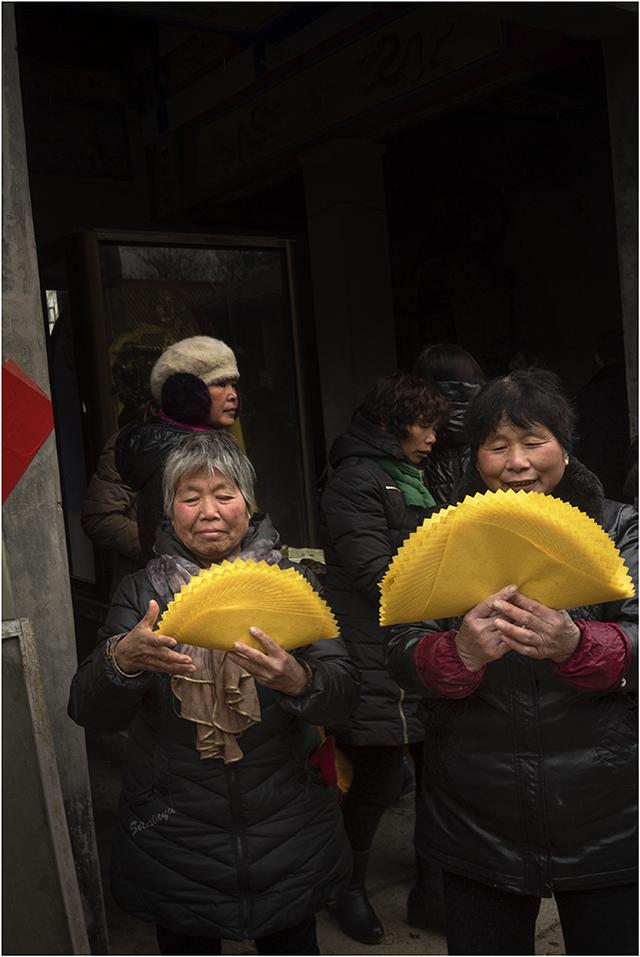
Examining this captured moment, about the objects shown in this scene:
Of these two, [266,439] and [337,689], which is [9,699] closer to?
[337,689]

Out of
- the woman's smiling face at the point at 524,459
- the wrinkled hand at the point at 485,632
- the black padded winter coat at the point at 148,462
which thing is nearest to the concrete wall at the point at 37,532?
the black padded winter coat at the point at 148,462

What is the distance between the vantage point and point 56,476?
3.10m

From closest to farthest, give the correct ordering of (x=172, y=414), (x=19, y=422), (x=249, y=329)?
1. (x=19, y=422)
2. (x=172, y=414)
3. (x=249, y=329)

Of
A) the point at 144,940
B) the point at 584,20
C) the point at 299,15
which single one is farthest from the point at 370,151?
the point at 144,940

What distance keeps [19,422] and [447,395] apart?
1.62 m

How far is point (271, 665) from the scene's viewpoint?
2074 millimetres

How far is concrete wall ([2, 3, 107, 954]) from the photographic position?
118 inches

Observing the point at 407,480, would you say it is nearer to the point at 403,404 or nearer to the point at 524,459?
the point at 403,404

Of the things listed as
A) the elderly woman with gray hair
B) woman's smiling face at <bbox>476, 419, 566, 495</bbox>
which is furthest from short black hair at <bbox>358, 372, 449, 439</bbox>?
woman's smiling face at <bbox>476, 419, 566, 495</bbox>

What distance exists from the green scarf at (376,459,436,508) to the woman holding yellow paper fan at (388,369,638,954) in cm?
132

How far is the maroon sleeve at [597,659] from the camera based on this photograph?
1.97 meters

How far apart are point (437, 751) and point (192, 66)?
6.33 m

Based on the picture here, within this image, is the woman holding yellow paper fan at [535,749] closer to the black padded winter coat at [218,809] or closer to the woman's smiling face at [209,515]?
the black padded winter coat at [218,809]

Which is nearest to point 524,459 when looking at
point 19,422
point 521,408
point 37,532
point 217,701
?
point 521,408
